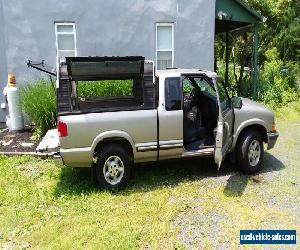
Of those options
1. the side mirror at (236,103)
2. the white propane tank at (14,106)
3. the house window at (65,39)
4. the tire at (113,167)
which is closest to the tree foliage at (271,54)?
the house window at (65,39)

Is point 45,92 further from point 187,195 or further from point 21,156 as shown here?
point 187,195

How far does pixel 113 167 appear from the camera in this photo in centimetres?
666

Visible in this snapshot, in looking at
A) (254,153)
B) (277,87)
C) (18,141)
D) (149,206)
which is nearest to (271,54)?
(277,87)

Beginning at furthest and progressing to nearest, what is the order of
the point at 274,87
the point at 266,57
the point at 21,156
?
the point at 266,57
the point at 274,87
the point at 21,156

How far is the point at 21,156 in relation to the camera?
8539 mm

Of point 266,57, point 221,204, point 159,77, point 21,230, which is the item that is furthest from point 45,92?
point 266,57

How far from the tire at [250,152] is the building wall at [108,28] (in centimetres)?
578

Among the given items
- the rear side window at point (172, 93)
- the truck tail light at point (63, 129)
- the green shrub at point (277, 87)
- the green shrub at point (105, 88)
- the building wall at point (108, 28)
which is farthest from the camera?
the green shrub at point (277, 87)

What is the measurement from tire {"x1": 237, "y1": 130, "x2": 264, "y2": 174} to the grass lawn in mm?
182

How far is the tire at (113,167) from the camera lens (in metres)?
6.56

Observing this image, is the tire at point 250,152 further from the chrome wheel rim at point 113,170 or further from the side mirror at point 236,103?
Result: the chrome wheel rim at point 113,170

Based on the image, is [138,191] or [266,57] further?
[266,57]

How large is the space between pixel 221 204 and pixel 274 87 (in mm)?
10411

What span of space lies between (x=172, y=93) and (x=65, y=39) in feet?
20.5
